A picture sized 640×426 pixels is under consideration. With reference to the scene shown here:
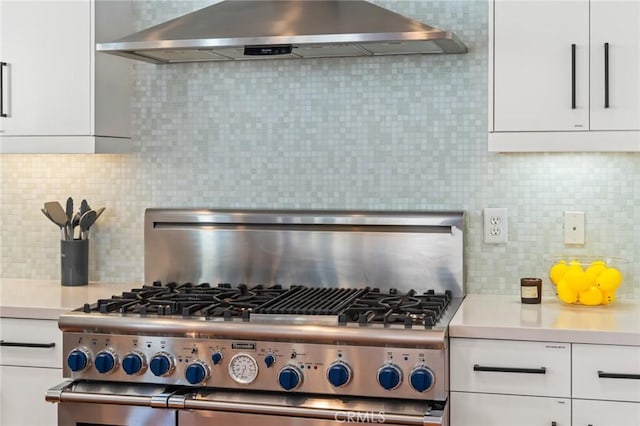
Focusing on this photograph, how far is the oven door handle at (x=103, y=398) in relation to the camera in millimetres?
2650

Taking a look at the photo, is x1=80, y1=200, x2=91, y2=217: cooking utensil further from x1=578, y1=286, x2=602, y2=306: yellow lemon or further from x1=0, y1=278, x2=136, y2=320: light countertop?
x1=578, y1=286, x2=602, y2=306: yellow lemon

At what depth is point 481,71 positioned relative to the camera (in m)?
3.20

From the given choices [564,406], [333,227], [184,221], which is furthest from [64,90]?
[564,406]

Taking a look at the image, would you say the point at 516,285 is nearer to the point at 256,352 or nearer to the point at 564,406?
the point at 564,406

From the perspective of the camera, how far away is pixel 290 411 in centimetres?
256

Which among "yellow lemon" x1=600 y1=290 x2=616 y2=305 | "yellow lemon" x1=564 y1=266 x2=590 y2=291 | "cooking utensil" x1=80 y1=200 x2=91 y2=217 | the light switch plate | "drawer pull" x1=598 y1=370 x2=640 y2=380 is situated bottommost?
"drawer pull" x1=598 y1=370 x2=640 y2=380

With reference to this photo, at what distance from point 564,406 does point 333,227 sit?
1061 millimetres

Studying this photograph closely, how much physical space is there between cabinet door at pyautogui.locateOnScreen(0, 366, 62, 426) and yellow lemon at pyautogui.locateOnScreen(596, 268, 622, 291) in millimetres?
1729

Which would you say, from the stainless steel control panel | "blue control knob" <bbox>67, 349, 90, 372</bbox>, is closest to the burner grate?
the stainless steel control panel

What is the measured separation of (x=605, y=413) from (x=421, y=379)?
0.52 meters

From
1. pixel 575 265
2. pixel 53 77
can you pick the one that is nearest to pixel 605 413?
pixel 575 265

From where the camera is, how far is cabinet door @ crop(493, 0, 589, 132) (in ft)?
9.33

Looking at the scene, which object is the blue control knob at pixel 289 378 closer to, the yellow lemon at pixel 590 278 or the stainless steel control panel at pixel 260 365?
the stainless steel control panel at pixel 260 365

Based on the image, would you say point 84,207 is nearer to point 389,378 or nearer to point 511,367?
point 389,378
